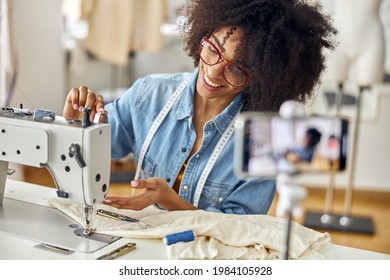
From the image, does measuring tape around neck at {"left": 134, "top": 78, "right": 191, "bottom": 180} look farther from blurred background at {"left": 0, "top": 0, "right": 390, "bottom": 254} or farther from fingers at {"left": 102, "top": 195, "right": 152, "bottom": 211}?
blurred background at {"left": 0, "top": 0, "right": 390, "bottom": 254}

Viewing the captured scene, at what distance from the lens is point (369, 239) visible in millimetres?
2996

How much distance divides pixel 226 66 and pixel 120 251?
450 millimetres

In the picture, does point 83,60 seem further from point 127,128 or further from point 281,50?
point 281,50

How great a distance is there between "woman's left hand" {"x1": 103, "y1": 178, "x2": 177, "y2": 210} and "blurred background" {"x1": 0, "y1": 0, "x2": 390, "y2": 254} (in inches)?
38.7

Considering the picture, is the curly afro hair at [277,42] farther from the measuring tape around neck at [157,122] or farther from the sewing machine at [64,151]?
the sewing machine at [64,151]

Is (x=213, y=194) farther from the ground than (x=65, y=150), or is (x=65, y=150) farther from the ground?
(x=65, y=150)

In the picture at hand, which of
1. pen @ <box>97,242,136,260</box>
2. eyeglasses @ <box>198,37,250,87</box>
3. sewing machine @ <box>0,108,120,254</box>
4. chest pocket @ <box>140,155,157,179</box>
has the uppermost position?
eyeglasses @ <box>198,37,250,87</box>

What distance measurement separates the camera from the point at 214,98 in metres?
1.51

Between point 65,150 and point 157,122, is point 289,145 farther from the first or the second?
point 157,122

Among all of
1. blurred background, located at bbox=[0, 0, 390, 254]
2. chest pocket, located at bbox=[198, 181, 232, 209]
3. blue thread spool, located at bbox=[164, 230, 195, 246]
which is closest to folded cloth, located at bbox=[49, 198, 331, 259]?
blue thread spool, located at bbox=[164, 230, 195, 246]

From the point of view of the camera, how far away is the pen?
117cm

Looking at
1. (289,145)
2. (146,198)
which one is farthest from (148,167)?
(289,145)

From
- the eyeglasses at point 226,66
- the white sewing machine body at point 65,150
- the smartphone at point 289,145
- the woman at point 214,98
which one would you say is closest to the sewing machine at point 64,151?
the white sewing machine body at point 65,150
